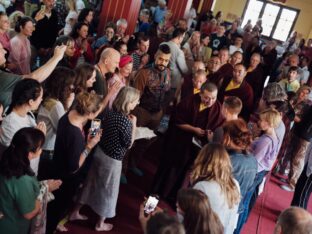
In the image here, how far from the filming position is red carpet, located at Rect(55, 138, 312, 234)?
11.8 feet

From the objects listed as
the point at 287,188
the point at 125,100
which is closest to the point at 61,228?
the point at 125,100

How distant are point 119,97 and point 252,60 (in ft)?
11.5

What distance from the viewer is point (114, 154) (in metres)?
3.18

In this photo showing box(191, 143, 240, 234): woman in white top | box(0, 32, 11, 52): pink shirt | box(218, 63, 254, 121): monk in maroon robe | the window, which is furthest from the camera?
the window

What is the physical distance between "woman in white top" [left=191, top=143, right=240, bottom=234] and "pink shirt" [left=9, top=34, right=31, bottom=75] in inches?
101

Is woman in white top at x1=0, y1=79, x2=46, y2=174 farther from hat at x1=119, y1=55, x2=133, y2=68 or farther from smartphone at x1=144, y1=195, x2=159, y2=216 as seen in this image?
hat at x1=119, y1=55, x2=133, y2=68

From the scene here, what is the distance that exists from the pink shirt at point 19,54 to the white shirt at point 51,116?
1.24 metres

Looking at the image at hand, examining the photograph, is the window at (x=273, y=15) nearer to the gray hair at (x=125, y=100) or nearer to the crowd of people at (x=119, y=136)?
the crowd of people at (x=119, y=136)

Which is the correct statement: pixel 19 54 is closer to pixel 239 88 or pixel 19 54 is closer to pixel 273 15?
pixel 239 88

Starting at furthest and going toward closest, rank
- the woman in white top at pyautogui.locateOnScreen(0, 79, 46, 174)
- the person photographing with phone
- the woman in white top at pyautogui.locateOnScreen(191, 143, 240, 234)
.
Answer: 1. the person photographing with phone
2. the woman in white top at pyautogui.locateOnScreen(0, 79, 46, 174)
3. the woman in white top at pyautogui.locateOnScreen(191, 143, 240, 234)

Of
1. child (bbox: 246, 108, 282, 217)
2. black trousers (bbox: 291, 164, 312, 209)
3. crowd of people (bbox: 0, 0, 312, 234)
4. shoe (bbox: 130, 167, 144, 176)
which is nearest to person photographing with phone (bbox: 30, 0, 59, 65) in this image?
crowd of people (bbox: 0, 0, 312, 234)

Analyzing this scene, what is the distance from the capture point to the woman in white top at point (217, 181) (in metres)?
2.31

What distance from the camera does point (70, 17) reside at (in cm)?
571

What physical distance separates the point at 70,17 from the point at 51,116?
323 centimetres
